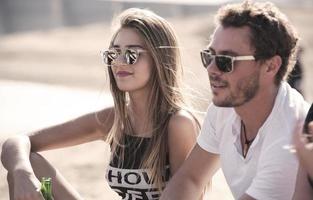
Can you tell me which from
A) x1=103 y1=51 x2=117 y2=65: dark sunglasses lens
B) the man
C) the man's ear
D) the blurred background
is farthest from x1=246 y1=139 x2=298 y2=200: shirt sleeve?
x1=103 y1=51 x2=117 y2=65: dark sunglasses lens

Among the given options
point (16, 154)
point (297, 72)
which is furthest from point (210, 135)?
point (297, 72)

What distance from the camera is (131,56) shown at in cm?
340

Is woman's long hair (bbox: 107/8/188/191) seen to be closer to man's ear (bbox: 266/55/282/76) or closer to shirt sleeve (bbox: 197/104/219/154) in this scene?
shirt sleeve (bbox: 197/104/219/154)

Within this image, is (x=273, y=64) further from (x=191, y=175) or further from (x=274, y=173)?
(x=191, y=175)

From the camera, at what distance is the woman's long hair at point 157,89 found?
3.37m

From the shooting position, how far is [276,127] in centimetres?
271

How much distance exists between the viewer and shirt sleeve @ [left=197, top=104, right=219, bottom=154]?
301 centimetres

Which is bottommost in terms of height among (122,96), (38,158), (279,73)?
(38,158)

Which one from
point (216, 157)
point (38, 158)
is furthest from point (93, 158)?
point (216, 157)

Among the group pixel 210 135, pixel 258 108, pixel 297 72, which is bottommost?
pixel 297 72

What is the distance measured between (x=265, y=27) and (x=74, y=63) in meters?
11.2

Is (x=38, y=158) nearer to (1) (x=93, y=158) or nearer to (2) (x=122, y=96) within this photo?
(2) (x=122, y=96)

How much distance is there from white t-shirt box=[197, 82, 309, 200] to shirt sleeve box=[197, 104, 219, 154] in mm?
33

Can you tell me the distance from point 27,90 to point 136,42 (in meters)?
6.98
